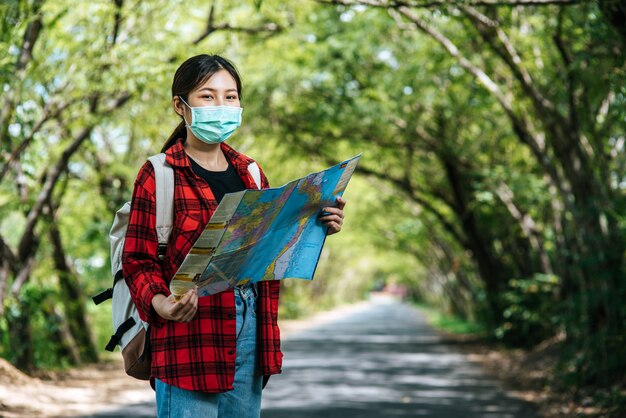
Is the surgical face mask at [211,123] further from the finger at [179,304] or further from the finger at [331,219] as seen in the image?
the finger at [179,304]

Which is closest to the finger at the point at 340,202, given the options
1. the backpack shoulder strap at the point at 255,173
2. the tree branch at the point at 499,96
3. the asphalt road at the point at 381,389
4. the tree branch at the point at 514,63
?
the backpack shoulder strap at the point at 255,173

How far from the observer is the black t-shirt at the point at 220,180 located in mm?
2891

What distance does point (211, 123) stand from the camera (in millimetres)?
2877

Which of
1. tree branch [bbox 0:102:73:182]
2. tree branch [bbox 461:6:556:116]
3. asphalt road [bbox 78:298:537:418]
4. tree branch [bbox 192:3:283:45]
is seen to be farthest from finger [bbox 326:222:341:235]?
tree branch [bbox 192:3:283:45]

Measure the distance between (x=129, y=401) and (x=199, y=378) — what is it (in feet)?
24.0

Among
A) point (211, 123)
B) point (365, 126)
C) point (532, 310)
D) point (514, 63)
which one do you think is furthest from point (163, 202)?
point (365, 126)

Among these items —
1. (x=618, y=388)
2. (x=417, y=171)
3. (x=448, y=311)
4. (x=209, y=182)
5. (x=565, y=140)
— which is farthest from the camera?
(x=448, y=311)

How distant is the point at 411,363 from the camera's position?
15008 millimetres

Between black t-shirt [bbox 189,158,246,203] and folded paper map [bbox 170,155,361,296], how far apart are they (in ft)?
0.73

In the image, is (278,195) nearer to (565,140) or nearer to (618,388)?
(618,388)

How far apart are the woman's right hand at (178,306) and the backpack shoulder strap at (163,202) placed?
224 millimetres

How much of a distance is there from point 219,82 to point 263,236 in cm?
56

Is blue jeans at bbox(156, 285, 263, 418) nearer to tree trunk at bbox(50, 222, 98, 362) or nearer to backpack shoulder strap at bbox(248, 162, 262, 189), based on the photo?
backpack shoulder strap at bbox(248, 162, 262, 189)

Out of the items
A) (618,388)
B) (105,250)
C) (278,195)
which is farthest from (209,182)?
(105,250)
